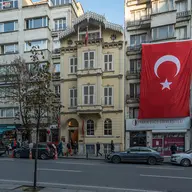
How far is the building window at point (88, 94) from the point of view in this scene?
25.9m

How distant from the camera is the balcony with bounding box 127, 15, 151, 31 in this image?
26984mm

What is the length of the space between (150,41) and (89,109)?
1038 centimetres

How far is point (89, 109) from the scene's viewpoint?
25.3 m

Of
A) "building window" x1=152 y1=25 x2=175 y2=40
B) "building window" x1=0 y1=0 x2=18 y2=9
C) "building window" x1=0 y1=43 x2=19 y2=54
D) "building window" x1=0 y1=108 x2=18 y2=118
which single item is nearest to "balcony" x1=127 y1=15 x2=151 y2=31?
"building window" x1=152 y1=25 x2=175 y2=40

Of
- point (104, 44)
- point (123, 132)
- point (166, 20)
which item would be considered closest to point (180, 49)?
point (166, 20)

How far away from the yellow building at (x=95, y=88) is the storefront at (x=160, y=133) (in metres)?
1.35

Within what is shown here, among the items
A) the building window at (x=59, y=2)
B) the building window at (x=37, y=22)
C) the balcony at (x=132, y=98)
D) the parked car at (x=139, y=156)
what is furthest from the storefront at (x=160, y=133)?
the building window at (x=59, y=2)

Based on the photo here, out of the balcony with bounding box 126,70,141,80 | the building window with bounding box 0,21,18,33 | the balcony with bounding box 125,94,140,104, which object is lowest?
the balcony with bounding box 125,94,140,104

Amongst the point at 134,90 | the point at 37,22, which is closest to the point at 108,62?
the point at 134,90

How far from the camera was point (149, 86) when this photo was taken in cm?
2502

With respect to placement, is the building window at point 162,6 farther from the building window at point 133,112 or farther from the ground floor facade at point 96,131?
the ground floor facade at point 96,131

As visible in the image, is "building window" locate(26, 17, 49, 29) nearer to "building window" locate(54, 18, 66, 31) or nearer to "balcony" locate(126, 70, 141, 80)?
"building window" locate(54, 18, 66, 31)

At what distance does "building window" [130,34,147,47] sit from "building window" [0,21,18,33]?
15242 millimetres

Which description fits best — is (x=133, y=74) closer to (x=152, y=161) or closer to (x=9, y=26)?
(x=152, y=161)
